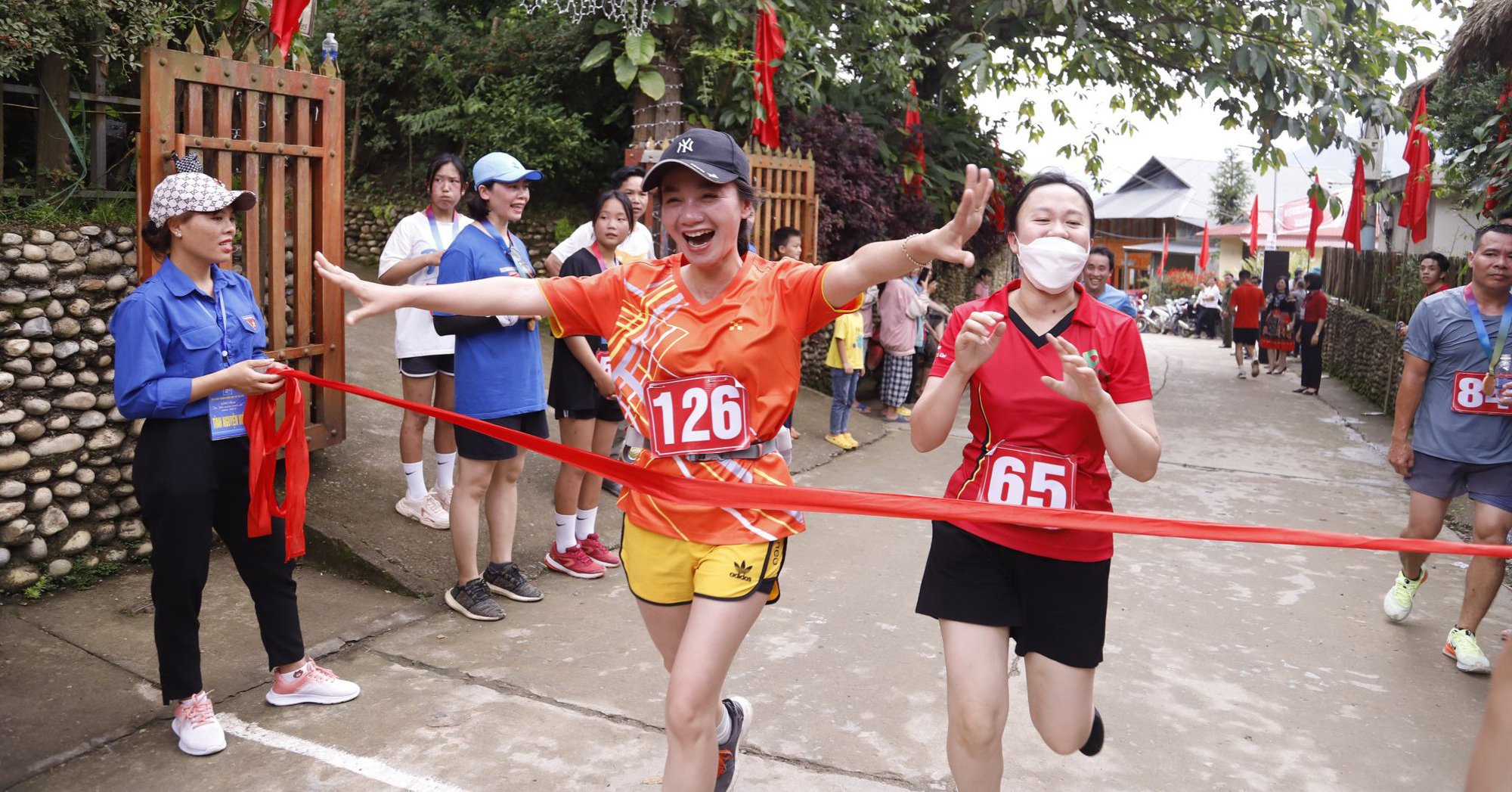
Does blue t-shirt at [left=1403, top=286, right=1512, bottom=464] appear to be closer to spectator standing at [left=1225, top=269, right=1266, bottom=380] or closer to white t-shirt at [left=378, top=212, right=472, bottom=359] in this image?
white t-shirt at [left=378, top=212, right=472, bottom=359]

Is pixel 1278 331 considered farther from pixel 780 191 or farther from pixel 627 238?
Answer: pixel 627 238

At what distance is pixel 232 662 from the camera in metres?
4.48

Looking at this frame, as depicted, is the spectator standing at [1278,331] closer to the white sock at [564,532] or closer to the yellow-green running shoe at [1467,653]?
the yellow-green running shoe at [1467,653]

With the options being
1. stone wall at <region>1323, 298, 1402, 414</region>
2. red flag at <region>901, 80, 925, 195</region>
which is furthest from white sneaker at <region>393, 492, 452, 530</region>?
stone wall at <region>1323, 298, 1402, 414</region>

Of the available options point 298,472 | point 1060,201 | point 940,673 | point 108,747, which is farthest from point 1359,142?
point 108,747

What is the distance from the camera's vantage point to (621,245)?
6.42 m

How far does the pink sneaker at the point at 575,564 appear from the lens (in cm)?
589

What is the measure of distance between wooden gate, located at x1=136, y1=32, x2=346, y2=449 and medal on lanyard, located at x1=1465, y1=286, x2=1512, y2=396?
539 cm

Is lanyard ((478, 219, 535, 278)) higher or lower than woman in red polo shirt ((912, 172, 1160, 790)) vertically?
higher

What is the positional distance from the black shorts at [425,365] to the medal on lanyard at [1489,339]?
4945 millimetres

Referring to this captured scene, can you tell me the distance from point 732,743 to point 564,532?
2.66m

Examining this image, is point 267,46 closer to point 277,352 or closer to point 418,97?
point 277,352

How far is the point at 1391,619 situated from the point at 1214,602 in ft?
2.74

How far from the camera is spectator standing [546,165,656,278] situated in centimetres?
620
